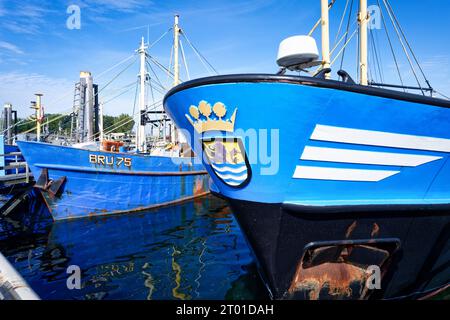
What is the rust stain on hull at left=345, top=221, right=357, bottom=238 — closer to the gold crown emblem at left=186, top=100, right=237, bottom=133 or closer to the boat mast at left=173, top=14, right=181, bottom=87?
the gold crown emblem at left=186, top=100, right=237, bottom=133

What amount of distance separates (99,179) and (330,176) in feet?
30.4

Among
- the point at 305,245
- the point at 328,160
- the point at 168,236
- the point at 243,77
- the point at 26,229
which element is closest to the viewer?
the point at 243,77

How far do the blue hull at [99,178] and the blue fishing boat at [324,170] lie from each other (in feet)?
24.9

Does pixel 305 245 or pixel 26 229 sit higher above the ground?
pixel 305 245

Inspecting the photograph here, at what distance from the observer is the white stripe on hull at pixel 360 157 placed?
3340 millimetres

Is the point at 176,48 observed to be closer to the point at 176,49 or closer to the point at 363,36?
the point at 176,49

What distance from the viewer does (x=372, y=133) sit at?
337 cm

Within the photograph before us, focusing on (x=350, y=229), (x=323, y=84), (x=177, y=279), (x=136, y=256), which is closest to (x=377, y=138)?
(x=323, y=84)

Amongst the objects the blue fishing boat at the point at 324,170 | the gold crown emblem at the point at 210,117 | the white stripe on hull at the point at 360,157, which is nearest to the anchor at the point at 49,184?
the blue fishing boat at the point at 324,170

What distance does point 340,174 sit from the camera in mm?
3510

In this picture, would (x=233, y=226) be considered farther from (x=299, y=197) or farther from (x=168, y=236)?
(x=299, y=197)

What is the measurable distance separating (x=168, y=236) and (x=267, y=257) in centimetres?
532

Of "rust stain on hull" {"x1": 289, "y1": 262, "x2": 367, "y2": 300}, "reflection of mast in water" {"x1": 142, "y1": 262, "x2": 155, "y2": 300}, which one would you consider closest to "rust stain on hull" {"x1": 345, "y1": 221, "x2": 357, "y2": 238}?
"rust stain on hull" {"x1": 289, "y1": 262, "x2": 367, "y2": 300}
